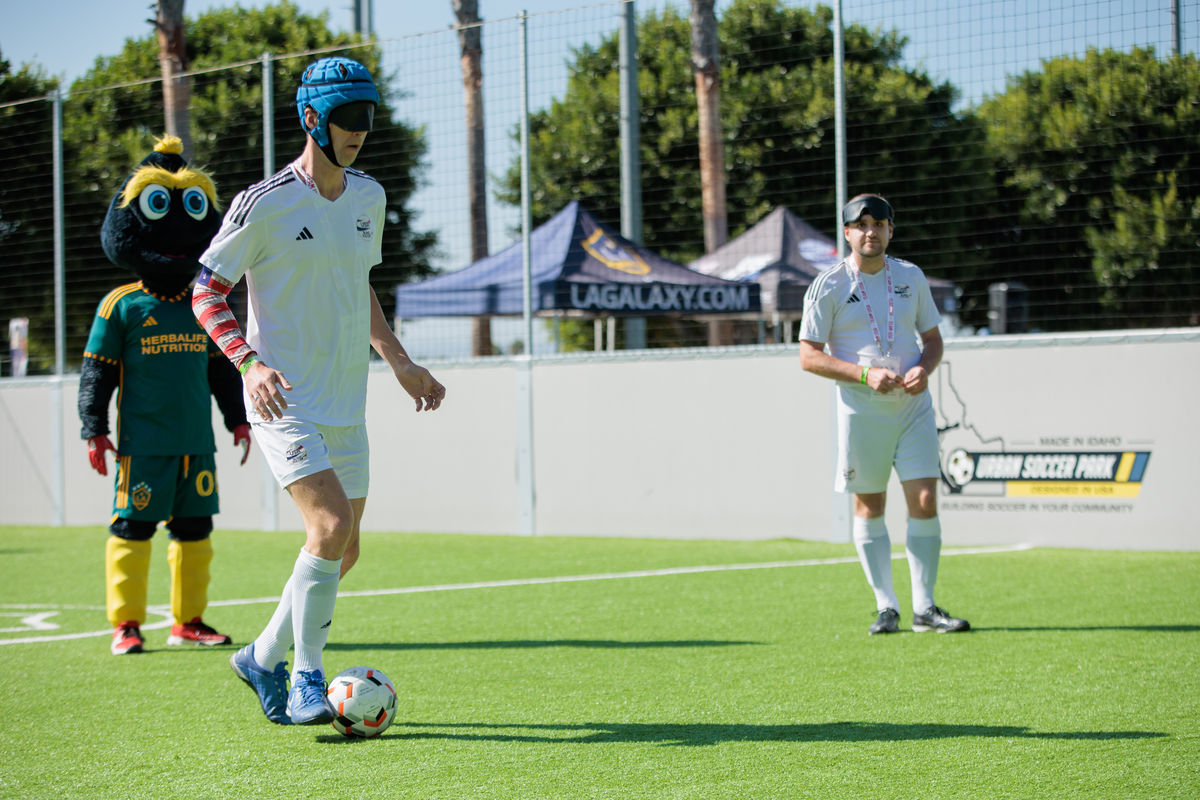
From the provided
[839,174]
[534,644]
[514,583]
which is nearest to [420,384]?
[534,644]

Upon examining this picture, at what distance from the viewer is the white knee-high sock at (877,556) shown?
6.25m

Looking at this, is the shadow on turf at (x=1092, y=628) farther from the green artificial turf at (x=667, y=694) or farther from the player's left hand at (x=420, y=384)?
the player's left hand at (x=420, y=384)

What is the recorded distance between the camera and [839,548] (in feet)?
32.5

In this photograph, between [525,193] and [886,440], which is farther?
[525,193]

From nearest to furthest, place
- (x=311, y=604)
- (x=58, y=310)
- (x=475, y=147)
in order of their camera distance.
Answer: (x=311, y=604) → (x=475, y=147) → (x=58, y=310)

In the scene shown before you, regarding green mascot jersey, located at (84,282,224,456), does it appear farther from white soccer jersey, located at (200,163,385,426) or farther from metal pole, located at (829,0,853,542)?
metal pole, located at (829,0,853,542)

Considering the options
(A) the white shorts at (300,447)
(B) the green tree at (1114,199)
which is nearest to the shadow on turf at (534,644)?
(A) the white shorts at (300,447)

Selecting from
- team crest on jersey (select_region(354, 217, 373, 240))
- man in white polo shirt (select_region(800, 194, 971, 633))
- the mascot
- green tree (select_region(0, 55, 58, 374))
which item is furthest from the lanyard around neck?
green tree (select_region(0, 55, 58, 374))

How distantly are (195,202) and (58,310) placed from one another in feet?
27.0

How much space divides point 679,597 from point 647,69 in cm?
1552

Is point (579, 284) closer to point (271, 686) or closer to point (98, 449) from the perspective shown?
point (98, 449)

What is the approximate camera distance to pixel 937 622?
607cm

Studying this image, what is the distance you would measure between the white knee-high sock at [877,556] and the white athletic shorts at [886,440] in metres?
0.18

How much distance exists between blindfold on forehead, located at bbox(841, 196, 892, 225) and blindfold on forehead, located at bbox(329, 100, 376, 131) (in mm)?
2699
